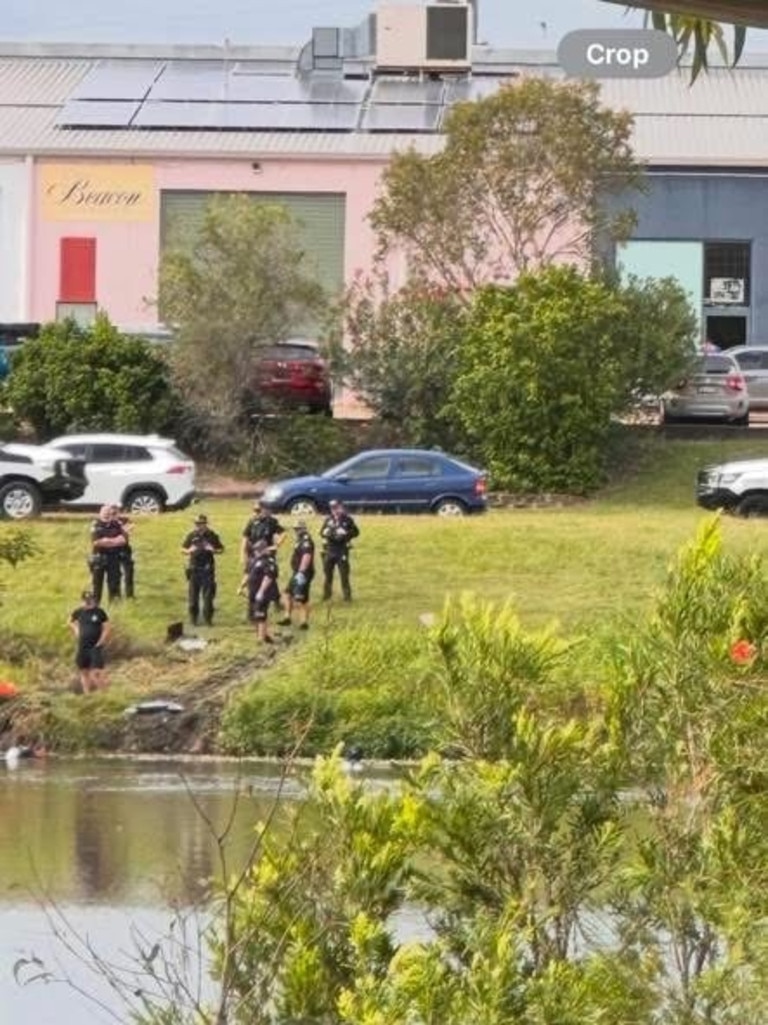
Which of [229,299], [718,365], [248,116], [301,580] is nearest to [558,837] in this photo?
[301,580]

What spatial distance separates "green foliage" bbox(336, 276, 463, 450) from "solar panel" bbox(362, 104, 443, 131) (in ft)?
40.1

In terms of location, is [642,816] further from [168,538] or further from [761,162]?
[761,162]

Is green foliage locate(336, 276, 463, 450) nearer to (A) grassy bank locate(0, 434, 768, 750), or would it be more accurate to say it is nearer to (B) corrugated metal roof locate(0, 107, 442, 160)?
(A) grassy bank locate(0, 434, 768, 750)

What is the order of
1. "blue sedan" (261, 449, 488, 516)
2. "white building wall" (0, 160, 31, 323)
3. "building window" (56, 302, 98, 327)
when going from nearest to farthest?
"blue sedan" (261, 449, 488, 516), "building window" (56, 302, 98, 327), "white building wall" (0, 160, 31, 323)

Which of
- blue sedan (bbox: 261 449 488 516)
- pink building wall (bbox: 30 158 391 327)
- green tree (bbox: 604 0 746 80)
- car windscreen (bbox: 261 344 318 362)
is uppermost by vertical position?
pink building wall (bbox: 30 158 391 327)

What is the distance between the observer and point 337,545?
121 feet

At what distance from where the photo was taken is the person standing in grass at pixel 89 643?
112 ft

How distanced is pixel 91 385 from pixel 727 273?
58.3 ft

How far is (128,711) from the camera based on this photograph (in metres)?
34.0

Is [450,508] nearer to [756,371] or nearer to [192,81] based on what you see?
[756,371]

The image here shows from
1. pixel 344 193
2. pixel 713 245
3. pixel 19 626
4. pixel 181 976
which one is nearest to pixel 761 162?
pixel 713 245

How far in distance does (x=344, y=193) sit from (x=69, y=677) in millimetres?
27017

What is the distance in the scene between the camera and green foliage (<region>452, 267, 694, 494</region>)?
47.8m

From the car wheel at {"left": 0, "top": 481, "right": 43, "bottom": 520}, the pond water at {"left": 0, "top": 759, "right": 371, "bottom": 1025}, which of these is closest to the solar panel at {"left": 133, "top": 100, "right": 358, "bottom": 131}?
the car wheel at {"left": 0, "top": 481, "right": 43, "bottom": 520}
